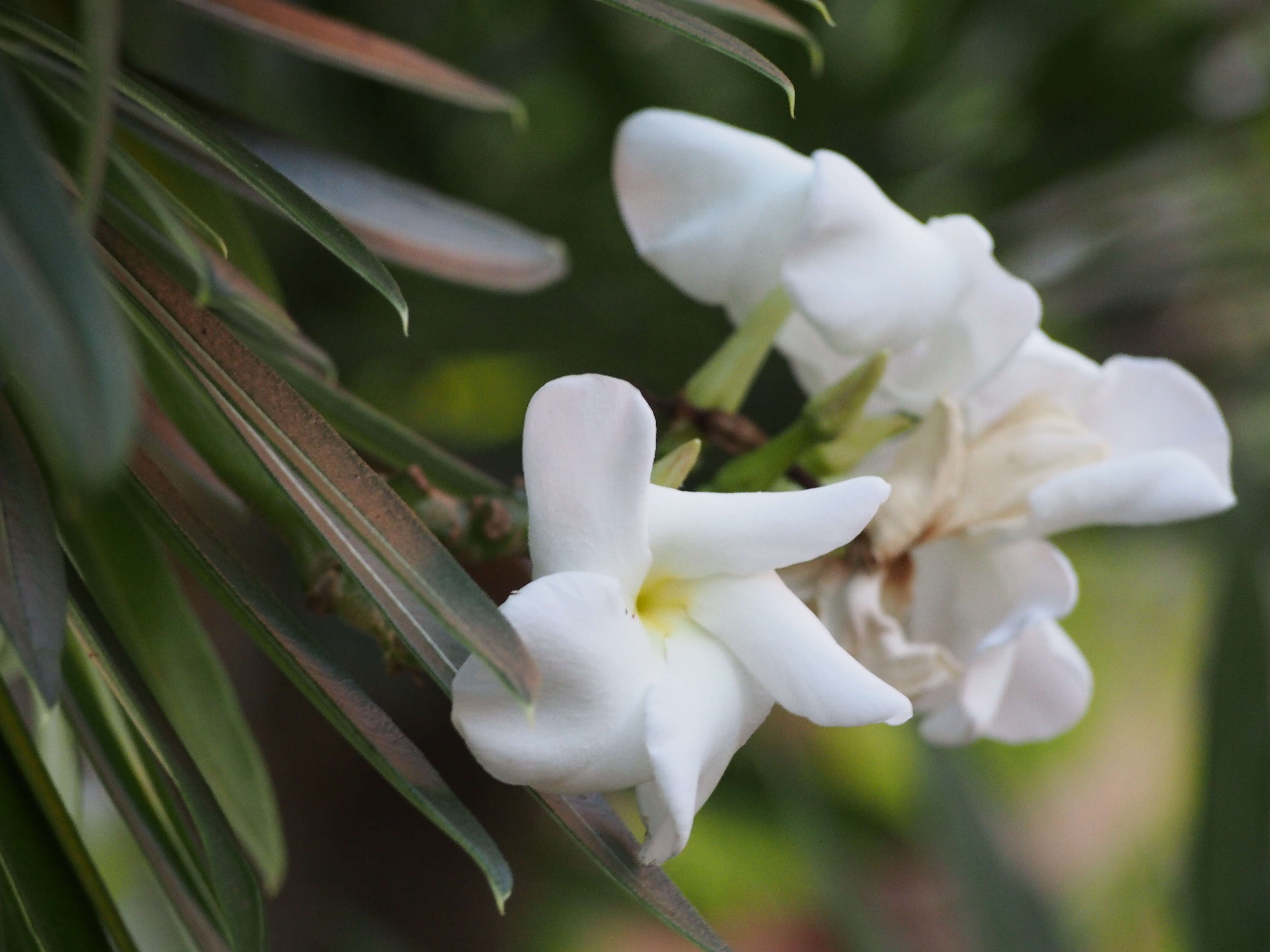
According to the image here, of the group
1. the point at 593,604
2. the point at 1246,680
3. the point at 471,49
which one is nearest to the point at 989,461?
the point at 593,604

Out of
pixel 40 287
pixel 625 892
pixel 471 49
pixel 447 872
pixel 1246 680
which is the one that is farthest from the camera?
pixel 447 872

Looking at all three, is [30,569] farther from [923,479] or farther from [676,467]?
[923,479]

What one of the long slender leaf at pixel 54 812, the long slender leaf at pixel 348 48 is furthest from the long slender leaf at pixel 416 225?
the long slender leaf at pixel 54 812

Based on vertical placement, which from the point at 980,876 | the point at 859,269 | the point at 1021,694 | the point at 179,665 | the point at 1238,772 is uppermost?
the point at 859,269

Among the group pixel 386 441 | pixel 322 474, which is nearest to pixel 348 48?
pixel 386 441

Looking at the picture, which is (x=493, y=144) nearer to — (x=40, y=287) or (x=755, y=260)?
(x=755, y=260)

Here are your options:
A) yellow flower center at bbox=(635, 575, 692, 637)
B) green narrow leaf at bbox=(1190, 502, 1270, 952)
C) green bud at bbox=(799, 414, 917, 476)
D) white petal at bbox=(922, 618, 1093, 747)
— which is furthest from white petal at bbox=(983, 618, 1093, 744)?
green narrow leaf at bbox=(1190, 502, 1270, 952)

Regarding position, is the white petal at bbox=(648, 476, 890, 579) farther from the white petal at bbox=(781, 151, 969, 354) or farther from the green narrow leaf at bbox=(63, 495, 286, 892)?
the green narrow leaf at bbox=(63, 495, 286, 892)
